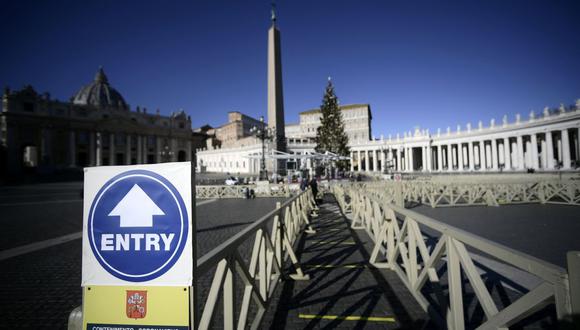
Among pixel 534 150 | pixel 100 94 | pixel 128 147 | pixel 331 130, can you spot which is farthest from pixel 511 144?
pixel 100 94

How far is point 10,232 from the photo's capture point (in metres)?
8.70

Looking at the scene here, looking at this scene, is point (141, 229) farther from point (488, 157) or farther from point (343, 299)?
point (488, 157)

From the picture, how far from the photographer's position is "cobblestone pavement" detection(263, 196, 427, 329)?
3.19 meters

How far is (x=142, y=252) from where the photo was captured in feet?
5.10

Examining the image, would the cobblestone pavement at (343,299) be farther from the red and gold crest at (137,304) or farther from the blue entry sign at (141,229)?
the blue entry sign at (141,229)

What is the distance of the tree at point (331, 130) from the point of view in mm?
36500

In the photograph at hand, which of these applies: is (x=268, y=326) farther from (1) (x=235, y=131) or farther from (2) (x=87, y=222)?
(1) (x=235, y=131)

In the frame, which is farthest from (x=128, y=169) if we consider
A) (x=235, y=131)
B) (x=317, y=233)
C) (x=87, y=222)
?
(x=235, y=131)

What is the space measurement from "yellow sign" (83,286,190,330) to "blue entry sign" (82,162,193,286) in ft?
0.17

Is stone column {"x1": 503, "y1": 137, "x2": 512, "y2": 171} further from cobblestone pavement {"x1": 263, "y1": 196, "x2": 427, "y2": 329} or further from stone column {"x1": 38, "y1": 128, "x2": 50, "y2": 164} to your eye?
stone column {"x1": 38, "y1": 128, "x2": 50, "y2": 164}

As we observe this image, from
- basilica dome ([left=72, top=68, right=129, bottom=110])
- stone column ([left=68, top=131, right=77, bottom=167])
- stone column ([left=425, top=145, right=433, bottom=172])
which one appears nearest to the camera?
stone column ([left=425, top=145, right=433, bottom=172])

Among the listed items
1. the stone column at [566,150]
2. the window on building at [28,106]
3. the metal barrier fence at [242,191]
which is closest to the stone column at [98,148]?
the window on building at [28,106]

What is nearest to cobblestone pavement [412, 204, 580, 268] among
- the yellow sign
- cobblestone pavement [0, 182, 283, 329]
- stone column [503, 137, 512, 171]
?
the yellow sign

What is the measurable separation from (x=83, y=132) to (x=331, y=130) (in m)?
60.9
